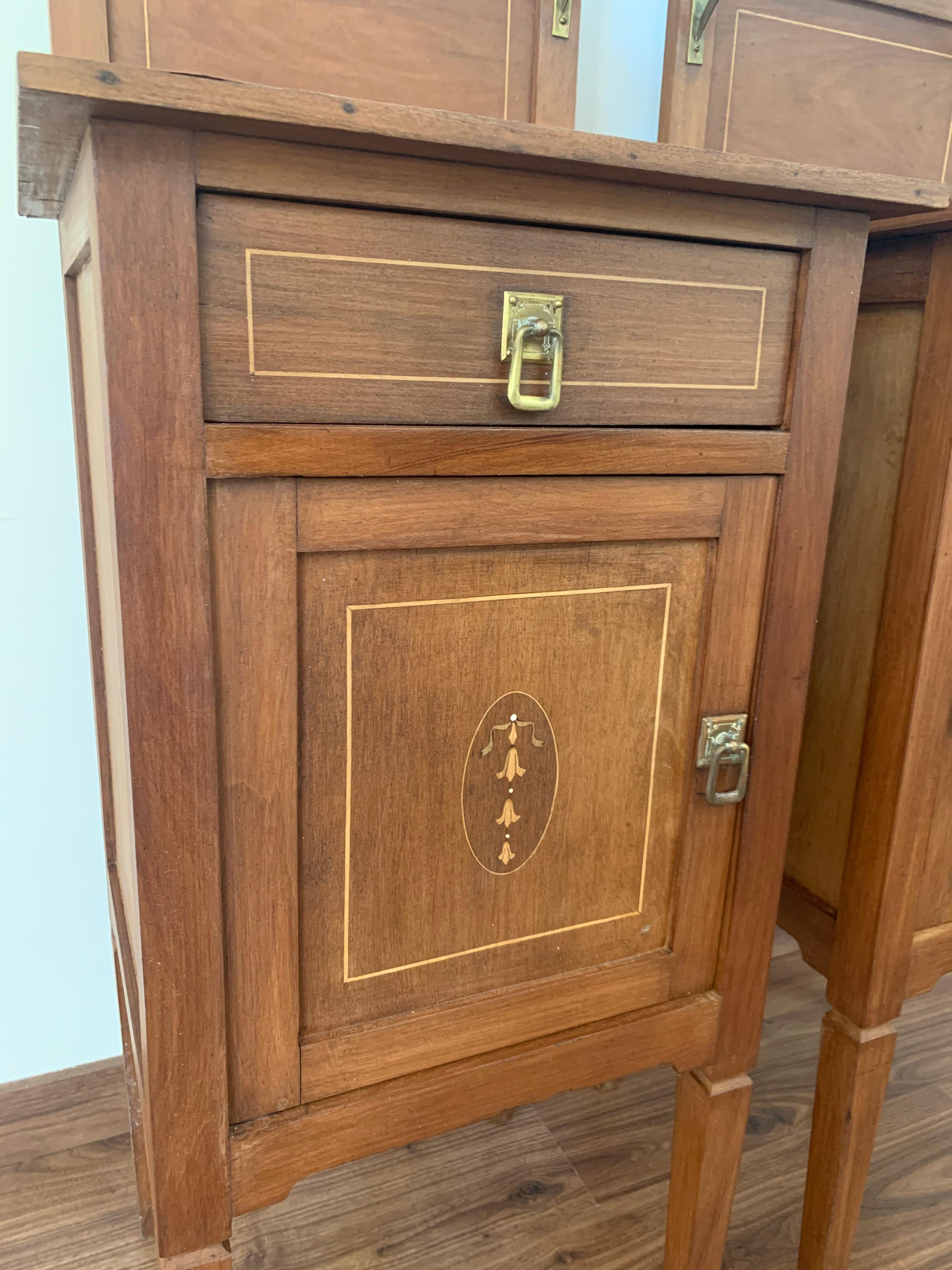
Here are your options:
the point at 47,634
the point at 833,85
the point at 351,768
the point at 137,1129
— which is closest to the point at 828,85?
→ the point at 833,85

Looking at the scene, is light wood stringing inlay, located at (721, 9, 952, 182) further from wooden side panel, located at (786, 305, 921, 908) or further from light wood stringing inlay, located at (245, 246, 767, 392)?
light wood stringing inlay, located at (245, 246, 767, 392)

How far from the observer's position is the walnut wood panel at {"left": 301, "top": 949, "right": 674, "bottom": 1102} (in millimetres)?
693

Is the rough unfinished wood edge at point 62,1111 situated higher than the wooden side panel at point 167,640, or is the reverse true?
the wooden side panel at point 167,640

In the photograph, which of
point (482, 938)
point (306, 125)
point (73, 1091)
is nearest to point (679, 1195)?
point (482, 938)

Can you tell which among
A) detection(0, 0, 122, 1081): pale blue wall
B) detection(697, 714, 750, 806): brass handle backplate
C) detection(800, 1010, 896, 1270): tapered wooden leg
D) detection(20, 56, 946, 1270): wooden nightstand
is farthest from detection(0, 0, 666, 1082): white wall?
detection(800, 1010, 896, 1270): tapered wooden leg

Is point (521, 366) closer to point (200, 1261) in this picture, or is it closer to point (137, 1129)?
point (200, 1261)

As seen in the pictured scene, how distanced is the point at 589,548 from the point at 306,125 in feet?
1.06

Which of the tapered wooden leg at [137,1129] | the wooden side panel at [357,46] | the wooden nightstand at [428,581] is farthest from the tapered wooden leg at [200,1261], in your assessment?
the wooden side panel at [357,46]

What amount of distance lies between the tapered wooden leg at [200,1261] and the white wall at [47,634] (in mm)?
628

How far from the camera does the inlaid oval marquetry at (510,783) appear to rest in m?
0.69

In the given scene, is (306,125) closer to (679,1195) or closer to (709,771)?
(709,771)

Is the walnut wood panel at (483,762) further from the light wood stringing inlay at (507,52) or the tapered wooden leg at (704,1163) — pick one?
the light wood stringing inlay at (507,52)

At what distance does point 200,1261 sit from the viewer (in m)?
0.68

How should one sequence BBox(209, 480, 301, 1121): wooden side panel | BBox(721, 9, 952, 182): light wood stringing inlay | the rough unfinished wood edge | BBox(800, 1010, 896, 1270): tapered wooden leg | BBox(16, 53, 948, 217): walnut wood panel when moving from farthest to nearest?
the rough unfinished wood edge < BBox(721, 9, 952, 182): light wood stringing inlay < BBox(800, 1010, 896, 1270): tapered wooden leg < BBox(209, 480, 301, 1121): wooden side panel < BBox(16, 53, 948, 217): walnut wood panel
